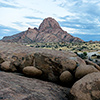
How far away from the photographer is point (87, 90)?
4.73m


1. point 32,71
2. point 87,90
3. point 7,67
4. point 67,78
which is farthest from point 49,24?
point 87,90

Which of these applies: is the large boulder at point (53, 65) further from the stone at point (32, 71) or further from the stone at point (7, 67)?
the stone at point (7, 67)

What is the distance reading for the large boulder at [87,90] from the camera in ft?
15.1

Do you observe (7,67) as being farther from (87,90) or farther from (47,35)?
(47,35)

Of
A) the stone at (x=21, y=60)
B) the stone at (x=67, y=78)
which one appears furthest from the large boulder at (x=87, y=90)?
the stone at (x=21, y=60)

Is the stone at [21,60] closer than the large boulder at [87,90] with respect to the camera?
No

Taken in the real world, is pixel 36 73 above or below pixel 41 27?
below

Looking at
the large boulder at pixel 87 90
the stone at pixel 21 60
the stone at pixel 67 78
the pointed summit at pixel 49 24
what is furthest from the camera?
the pointed summit at pixel 49 24

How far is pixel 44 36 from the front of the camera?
155875 millimetres

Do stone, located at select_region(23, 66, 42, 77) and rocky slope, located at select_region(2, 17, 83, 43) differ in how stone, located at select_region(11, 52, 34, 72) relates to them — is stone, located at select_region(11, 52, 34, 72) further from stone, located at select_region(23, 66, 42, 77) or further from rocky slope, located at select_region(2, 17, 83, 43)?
rocky slope, located at select_region(2, 17, 83, 43)

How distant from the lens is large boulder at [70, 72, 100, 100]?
15.1ft

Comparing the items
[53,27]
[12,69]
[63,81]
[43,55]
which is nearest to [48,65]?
[43,55]

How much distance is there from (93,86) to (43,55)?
13.6 ft

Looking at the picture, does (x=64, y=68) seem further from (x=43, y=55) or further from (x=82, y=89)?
(x=82, y=89)
